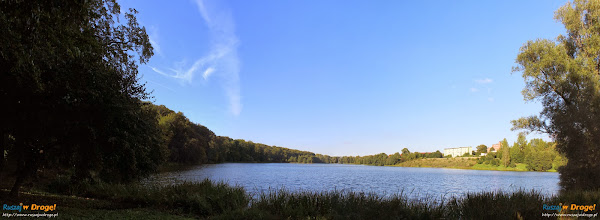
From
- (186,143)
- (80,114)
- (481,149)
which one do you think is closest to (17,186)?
(80,114)

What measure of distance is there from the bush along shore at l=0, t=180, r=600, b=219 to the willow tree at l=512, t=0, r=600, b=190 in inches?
325

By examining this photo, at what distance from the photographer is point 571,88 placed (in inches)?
786

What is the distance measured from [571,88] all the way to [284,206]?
2244 centimetres

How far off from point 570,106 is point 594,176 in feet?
15.3

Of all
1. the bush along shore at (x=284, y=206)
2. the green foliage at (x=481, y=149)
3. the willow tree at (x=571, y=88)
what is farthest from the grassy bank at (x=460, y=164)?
the bush along shore at (x=284, y=206)

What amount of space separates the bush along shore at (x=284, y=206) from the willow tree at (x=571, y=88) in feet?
27.1

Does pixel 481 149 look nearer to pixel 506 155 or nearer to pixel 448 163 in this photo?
pixel 448 163

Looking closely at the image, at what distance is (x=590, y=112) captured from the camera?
715 inches

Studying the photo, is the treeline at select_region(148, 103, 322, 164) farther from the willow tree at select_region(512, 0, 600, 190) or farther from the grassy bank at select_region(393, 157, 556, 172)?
the grassy bank at select_region(393, 157, 556, 172)

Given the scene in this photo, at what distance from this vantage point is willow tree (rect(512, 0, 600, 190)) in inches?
717

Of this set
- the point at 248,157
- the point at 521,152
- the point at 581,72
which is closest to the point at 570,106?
the point at 581,72

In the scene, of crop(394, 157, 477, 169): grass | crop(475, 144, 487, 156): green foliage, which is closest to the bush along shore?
crop(394, 157, 477, 169): grass

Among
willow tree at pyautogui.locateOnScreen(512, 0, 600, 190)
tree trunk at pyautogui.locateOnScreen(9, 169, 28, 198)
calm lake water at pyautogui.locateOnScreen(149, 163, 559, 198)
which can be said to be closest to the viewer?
tree trunk at pyautogui.locateOnScreen(9, 169, 28, 198)

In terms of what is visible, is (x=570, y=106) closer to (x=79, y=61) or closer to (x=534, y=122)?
(x=534, y=122)
